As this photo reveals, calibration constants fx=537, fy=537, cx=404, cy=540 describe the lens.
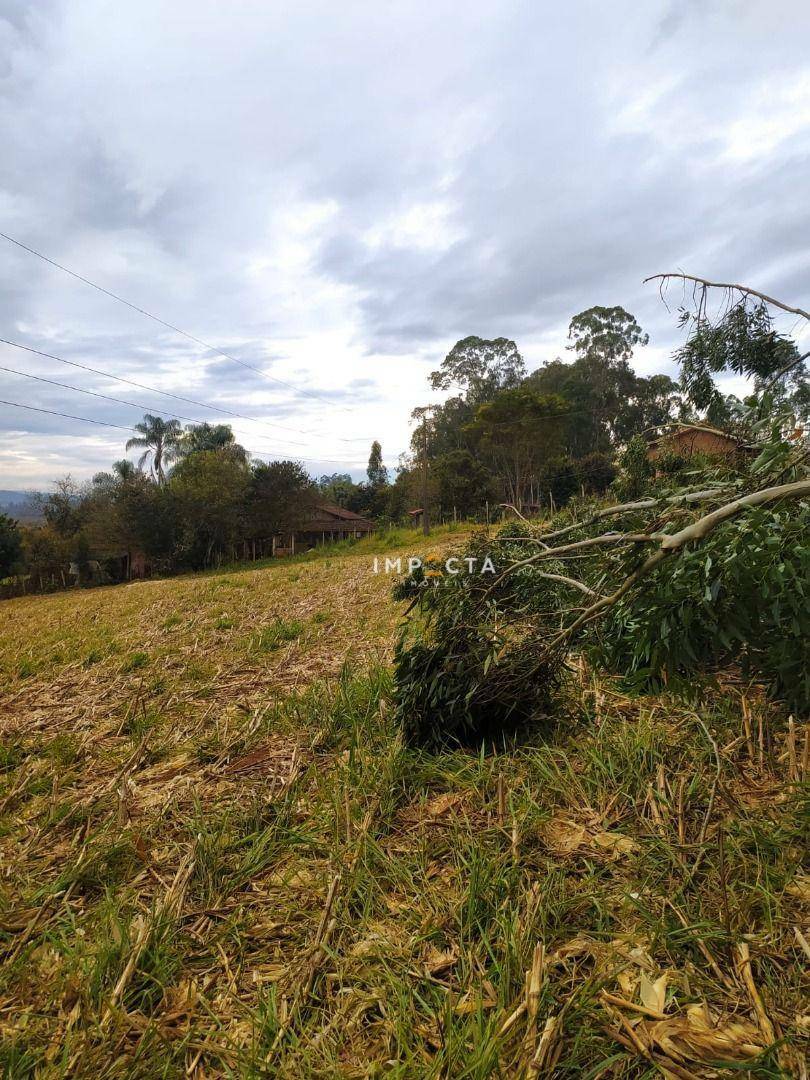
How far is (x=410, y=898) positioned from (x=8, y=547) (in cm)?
3426

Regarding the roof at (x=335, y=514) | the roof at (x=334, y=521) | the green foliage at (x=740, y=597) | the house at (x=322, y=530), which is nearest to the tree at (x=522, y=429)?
the house at (x=322, y=530)

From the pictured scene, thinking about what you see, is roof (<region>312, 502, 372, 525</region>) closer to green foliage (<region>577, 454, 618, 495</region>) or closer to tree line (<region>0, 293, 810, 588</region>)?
tree line (<region>0, 293, 810, 588</region>)

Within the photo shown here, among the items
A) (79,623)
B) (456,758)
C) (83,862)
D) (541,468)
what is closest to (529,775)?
(456,758)

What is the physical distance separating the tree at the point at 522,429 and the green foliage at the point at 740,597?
95.9 ft

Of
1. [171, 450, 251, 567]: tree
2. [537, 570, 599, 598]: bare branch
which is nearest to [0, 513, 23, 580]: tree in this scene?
[171, 450, 251, 567]: tree

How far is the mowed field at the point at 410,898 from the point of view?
5.39 feet

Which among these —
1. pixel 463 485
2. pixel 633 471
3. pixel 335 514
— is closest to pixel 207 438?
pixel 335 514

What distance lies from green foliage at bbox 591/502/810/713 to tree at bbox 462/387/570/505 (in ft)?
95.9

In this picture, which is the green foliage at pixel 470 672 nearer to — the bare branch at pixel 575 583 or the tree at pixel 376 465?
the bare branch at pixel 575 583

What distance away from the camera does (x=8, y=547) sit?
28969 mm

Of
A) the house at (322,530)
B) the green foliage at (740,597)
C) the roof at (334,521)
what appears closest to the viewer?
the green foliage at (740,597)

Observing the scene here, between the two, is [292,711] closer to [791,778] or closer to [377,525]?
[791,778]

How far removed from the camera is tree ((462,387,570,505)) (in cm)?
3197

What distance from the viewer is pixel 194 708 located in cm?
476
